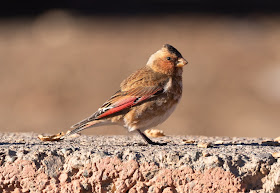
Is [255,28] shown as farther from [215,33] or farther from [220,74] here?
[220,74]

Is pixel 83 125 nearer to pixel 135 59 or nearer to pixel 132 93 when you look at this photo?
pixel 132 93

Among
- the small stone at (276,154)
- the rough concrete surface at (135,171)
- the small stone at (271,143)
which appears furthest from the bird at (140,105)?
the small stone at (276,154)

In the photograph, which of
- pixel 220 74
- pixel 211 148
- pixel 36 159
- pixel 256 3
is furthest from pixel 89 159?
pixel 256 3

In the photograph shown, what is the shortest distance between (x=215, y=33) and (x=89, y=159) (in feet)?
43.0

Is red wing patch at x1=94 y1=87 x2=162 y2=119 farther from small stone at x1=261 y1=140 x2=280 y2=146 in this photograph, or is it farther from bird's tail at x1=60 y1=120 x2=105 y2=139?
small stone at x1=261 y1=140 x2=280 y2=146

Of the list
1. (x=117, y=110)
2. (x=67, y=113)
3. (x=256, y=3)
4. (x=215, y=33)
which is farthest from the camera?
(x=256, y=3)

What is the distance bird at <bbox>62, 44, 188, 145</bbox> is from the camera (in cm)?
489

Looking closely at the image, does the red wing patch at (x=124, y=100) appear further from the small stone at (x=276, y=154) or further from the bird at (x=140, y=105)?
the small stone at (x=276, y=154)

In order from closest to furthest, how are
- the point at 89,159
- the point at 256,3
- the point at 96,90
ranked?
the point at 89,159, the point at 96,90, the point at 256,3

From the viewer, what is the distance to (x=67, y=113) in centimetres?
1145

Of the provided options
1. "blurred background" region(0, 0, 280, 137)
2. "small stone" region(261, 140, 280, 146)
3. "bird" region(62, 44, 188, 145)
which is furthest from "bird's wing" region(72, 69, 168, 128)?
"blurred background" region(0, 0, 280, 137)

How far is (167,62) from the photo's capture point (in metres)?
5.39

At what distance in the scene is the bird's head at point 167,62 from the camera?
5355 mm

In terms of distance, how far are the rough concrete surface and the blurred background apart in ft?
17.2
